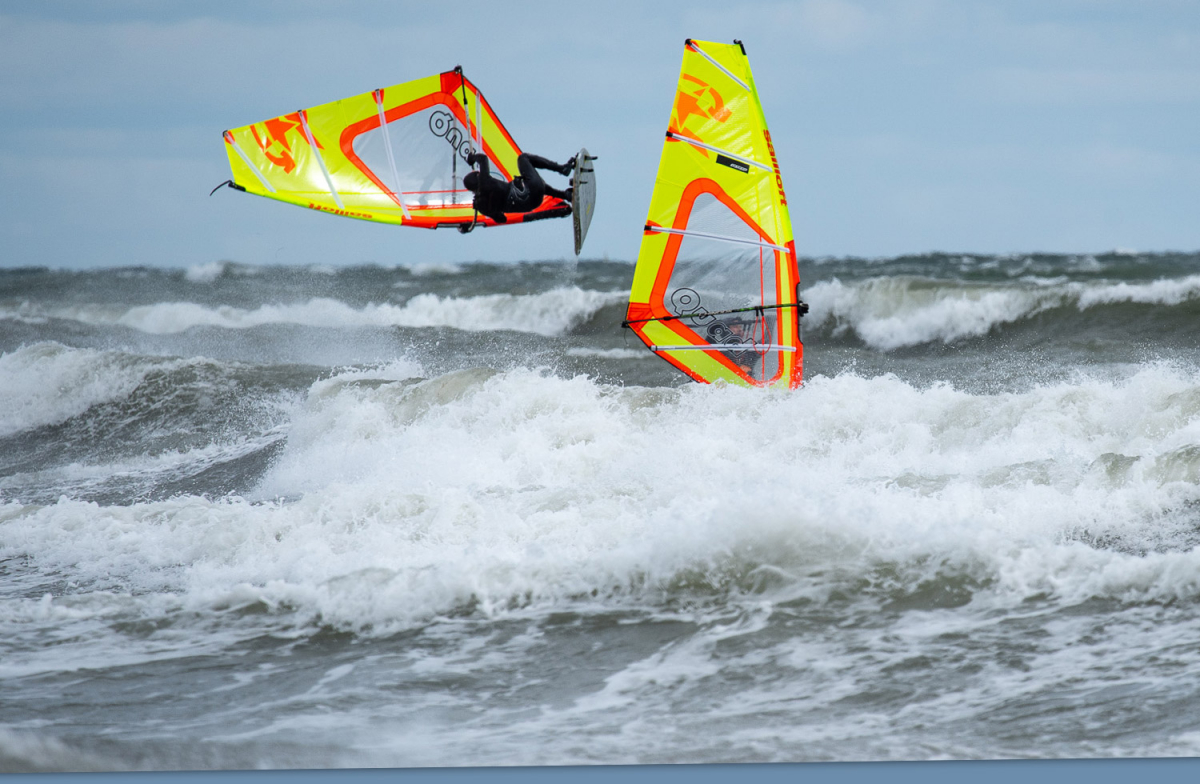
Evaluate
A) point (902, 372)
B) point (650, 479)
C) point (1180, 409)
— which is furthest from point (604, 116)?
point (902, 372)

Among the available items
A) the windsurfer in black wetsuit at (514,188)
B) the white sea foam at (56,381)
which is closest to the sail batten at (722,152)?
the windsurfer in black wetsuit at (514,188)

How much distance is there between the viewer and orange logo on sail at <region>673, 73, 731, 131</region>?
4.47 m

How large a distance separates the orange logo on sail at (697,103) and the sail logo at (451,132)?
903mm

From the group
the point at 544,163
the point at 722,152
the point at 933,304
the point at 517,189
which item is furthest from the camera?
the point at 933,304

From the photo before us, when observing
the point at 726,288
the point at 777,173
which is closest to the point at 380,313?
the point at 726,288

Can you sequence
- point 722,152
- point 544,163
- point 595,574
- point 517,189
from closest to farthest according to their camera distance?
point 595,574
point 544,163
point 517,189
point 722,152

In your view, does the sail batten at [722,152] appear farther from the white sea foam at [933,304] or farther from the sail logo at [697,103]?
the white sea foam at [933,304]

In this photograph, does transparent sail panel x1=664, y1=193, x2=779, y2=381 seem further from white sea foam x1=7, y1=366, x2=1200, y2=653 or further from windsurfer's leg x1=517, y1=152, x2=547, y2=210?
windsurfer's leg x1=517, y1=152, x2=547, y2=210

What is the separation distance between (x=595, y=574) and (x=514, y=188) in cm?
184

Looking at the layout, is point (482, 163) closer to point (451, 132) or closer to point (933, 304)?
point (451, 132)

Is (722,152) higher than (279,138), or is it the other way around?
(279,138)

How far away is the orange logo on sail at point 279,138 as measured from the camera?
443 cm

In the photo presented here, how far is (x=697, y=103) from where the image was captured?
4516 mm

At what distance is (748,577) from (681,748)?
0.67 m
